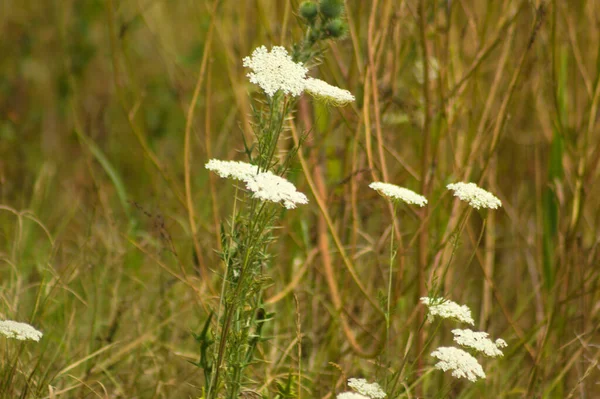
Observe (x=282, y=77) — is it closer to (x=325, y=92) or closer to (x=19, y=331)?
(x=325, y=92)

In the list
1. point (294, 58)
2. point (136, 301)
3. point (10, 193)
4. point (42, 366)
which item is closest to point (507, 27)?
point (294, 58)

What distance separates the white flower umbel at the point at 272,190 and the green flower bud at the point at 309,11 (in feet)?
1.37

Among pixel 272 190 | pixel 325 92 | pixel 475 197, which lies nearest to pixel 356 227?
pixel 475 197

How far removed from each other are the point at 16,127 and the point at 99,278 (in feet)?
6.92

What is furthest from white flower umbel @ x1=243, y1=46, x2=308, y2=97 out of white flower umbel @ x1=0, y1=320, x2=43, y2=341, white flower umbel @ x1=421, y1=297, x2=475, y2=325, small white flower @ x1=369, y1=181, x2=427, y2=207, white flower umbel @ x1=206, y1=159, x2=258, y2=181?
white flower umbel @ x1=0, y1=320, x2=43, y2=341

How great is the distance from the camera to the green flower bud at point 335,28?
1502mm

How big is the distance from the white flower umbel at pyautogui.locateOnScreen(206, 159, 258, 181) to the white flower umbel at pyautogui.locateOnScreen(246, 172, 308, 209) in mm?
29

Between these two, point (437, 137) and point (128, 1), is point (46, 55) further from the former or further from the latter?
point (437, 137)

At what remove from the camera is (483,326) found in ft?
8.43

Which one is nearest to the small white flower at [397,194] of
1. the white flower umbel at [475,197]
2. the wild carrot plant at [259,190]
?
the white flower umbel at [475,197]

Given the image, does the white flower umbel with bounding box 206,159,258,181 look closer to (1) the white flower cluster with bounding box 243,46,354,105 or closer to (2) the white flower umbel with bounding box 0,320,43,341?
(1) the white flower cluster with bounding box 243,46,354,105

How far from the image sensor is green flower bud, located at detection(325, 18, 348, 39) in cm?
150

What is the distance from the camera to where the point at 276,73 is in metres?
1.34

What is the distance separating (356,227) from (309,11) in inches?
32.3
